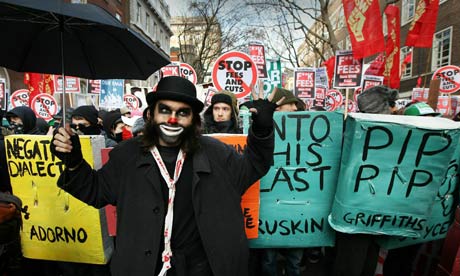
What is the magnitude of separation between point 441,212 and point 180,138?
2.36 meters

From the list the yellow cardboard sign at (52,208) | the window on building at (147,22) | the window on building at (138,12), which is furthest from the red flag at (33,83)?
the window on building at (147,22)

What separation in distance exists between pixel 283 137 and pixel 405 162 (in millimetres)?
929

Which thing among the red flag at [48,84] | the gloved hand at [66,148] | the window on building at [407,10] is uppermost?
the window on building at [407,10]

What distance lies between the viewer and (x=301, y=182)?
2826 mm

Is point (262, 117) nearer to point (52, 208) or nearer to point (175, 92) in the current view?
point (175, 92)

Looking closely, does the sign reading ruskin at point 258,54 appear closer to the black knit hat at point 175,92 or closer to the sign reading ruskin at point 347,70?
the sign reading ruskin at point 347,70

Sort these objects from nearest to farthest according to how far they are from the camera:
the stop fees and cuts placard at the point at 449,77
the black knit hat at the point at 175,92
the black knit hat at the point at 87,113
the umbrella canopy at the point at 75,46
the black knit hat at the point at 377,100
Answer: the black knit hat at the point at 175,92 → the umbrella canopy at the point at 75,46 → the black knit hat at the point at 377,100 → the black knit hat at the point at 87,113 → the stop fees and cuts placard at the point at 449,77

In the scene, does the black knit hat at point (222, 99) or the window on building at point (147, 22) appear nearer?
the black knit hat at point (222, 99)

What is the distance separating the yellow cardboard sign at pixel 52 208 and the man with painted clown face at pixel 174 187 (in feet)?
3.24

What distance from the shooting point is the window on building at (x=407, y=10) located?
2275 cm

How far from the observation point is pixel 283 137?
109 inches

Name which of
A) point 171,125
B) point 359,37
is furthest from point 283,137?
point 359,37

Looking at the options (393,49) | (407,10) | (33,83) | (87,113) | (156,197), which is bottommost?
(156,197)

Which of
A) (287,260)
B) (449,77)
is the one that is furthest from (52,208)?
(449,77)
